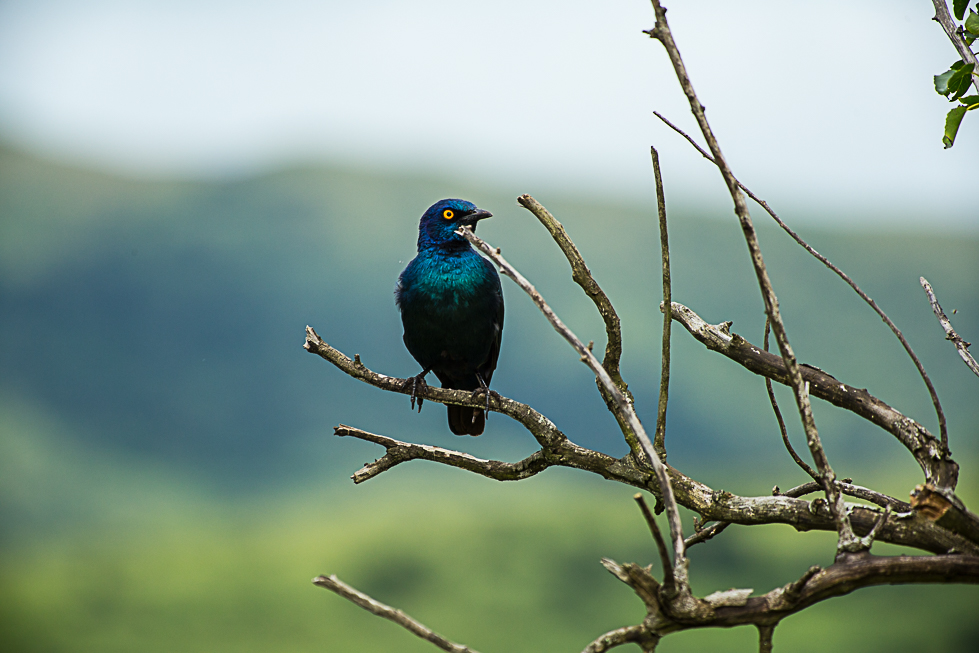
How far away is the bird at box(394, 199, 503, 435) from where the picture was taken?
427 cm

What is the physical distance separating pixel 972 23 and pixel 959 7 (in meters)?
0.09

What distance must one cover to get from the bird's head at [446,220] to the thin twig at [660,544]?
2974 mm

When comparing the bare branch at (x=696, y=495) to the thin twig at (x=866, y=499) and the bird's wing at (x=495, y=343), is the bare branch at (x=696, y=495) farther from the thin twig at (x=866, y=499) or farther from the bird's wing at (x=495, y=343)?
the bird's wing at (x=495, y=343)

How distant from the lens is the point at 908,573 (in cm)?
179

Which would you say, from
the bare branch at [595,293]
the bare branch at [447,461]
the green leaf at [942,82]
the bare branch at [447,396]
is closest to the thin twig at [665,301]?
the bare branch at [595,293]

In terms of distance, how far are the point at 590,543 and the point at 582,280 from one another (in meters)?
7.79

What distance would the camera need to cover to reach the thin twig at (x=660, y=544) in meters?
1.45

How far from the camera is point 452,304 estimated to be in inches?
167

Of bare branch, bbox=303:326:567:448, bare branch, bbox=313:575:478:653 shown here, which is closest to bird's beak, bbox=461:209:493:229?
bare branch, bbox=303:326:567:448

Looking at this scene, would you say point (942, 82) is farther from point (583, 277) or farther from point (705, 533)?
point (705, 533)

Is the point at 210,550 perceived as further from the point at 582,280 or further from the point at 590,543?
the point at 582,280

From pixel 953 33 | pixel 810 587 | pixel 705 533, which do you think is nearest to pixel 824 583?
pixel 810 587

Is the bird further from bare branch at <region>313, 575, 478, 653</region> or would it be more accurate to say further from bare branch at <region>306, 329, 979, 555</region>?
bare branch at <region>313, 575, 478, 653</region>

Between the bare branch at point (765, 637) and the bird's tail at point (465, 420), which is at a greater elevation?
the bird's tail at point (465, 420)
